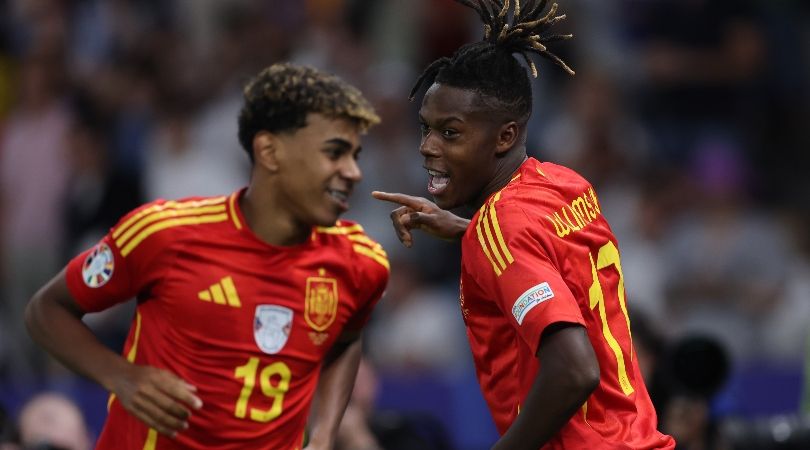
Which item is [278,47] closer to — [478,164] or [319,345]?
[319,345]

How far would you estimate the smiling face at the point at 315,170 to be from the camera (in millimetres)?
5453

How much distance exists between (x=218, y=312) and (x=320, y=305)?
0.39m

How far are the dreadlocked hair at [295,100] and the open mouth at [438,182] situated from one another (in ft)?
3.29

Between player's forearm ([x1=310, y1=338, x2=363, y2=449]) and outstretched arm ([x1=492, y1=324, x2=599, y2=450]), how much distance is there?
1498 millimetres

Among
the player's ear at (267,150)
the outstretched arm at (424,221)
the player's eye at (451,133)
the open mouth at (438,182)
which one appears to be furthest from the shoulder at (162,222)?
the player's eye at (451,133)

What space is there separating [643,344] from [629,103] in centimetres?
449

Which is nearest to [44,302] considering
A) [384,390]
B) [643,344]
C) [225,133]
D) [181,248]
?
[181,248]

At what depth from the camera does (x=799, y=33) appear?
11266 mm

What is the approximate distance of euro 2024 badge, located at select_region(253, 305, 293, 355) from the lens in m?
5.34

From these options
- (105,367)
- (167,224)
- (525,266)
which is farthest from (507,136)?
(105,367)

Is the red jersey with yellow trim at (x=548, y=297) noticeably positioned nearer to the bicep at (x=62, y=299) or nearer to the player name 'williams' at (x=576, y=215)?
the player name 'williams' at (x=576, y=215)

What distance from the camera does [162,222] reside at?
5316 mm

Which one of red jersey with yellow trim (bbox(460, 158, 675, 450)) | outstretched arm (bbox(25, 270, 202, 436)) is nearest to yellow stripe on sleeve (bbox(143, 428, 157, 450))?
outstretched arm (bbox(25, 270, 202, 436))

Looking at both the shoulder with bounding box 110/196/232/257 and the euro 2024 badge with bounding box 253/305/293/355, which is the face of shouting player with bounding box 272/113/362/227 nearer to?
the shoulder with bounding box 110/196/232/257
